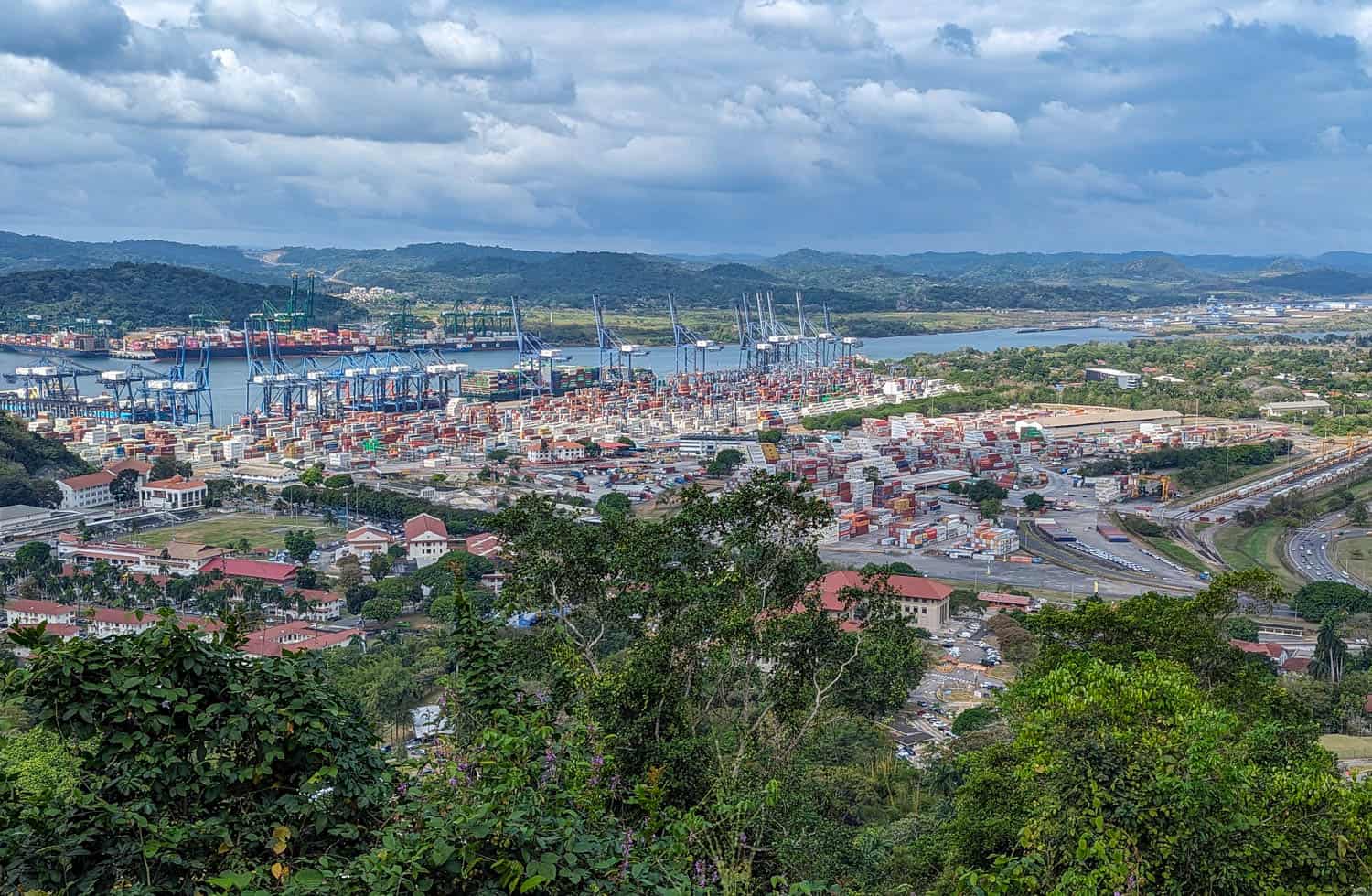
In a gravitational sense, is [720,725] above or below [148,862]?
below

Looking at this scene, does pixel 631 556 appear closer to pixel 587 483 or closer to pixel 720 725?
pixel 720 725

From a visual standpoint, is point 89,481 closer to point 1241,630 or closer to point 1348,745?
point 1241,630

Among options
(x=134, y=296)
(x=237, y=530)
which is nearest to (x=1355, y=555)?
(x=237, y=530)

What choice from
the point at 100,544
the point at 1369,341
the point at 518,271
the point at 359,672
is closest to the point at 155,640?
the point at 359,672

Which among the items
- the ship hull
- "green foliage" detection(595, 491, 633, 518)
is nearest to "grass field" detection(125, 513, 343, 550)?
"green foliage" detection(595, 491, 633, 518)

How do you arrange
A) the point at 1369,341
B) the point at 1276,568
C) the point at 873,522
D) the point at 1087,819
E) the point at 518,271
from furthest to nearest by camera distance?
the point at 518,271 < the point at 1369,341 < the point at 873,522 < the point at 1276,568 < the point at 1087,819

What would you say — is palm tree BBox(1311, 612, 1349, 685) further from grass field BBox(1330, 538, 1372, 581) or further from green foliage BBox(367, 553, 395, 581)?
green foliage BBox(367, 553, 395, 581)

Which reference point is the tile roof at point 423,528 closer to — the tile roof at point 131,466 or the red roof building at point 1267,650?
the tile roof at point 131,466
